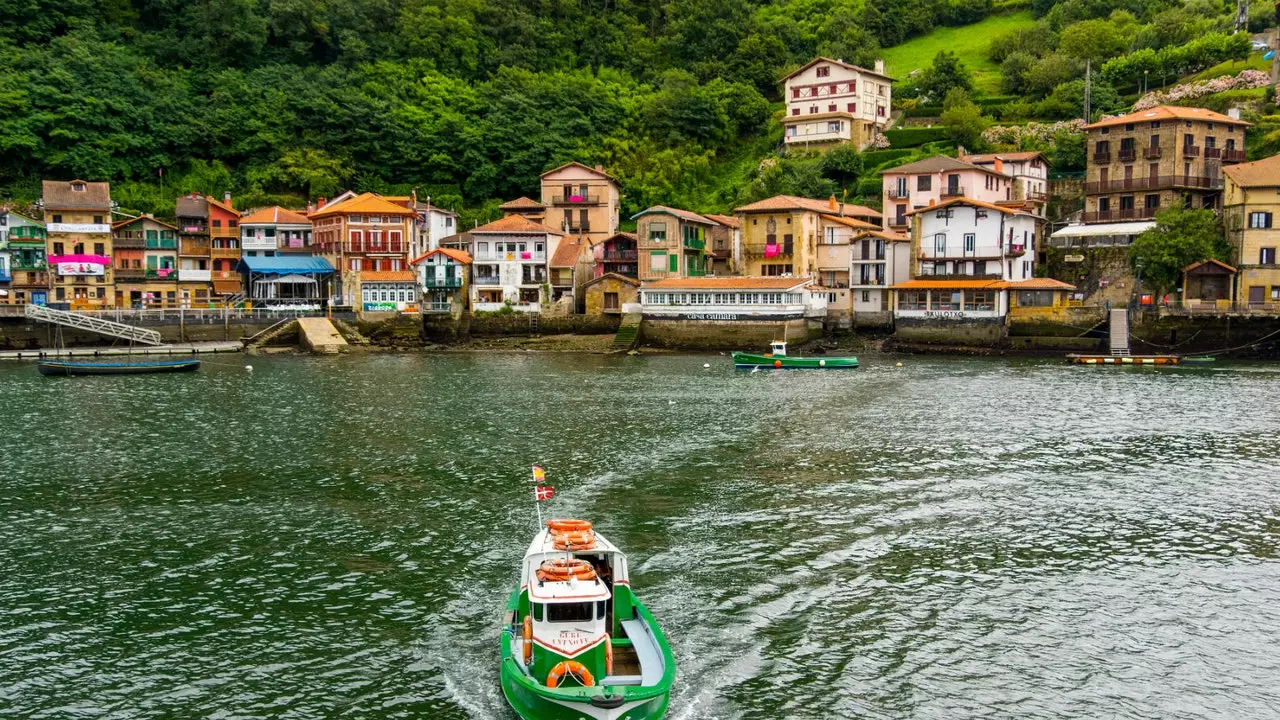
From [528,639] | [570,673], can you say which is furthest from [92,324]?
[570,673]

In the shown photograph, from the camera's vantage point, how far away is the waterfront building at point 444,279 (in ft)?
290

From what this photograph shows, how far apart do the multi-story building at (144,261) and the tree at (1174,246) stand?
263ft

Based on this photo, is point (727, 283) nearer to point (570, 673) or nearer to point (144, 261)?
point (144, 261)

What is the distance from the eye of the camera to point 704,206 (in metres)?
106

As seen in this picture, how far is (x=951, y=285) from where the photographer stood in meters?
78.9

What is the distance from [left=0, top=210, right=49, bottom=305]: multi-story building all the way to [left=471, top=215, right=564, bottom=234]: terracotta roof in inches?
1444

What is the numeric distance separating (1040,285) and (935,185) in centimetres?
1654

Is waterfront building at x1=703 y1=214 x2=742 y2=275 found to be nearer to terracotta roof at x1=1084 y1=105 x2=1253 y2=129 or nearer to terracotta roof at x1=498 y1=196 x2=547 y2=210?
terracotta roof at x1=498 y1=196 x2=547 y2=210

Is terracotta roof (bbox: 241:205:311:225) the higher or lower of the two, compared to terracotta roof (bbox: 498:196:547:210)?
lower

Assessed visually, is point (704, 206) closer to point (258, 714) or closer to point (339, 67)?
point (339, 67)

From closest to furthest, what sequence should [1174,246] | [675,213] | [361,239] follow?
[1174,246] → [675,213] → [361,239]

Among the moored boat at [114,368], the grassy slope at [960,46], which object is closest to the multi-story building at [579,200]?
the moored boat at [114,368]

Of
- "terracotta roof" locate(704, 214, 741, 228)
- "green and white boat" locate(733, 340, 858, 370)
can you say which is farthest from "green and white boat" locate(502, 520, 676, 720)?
"terracotta roof" locate(704, 214, 741, 228)

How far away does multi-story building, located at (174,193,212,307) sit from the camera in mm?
94500
